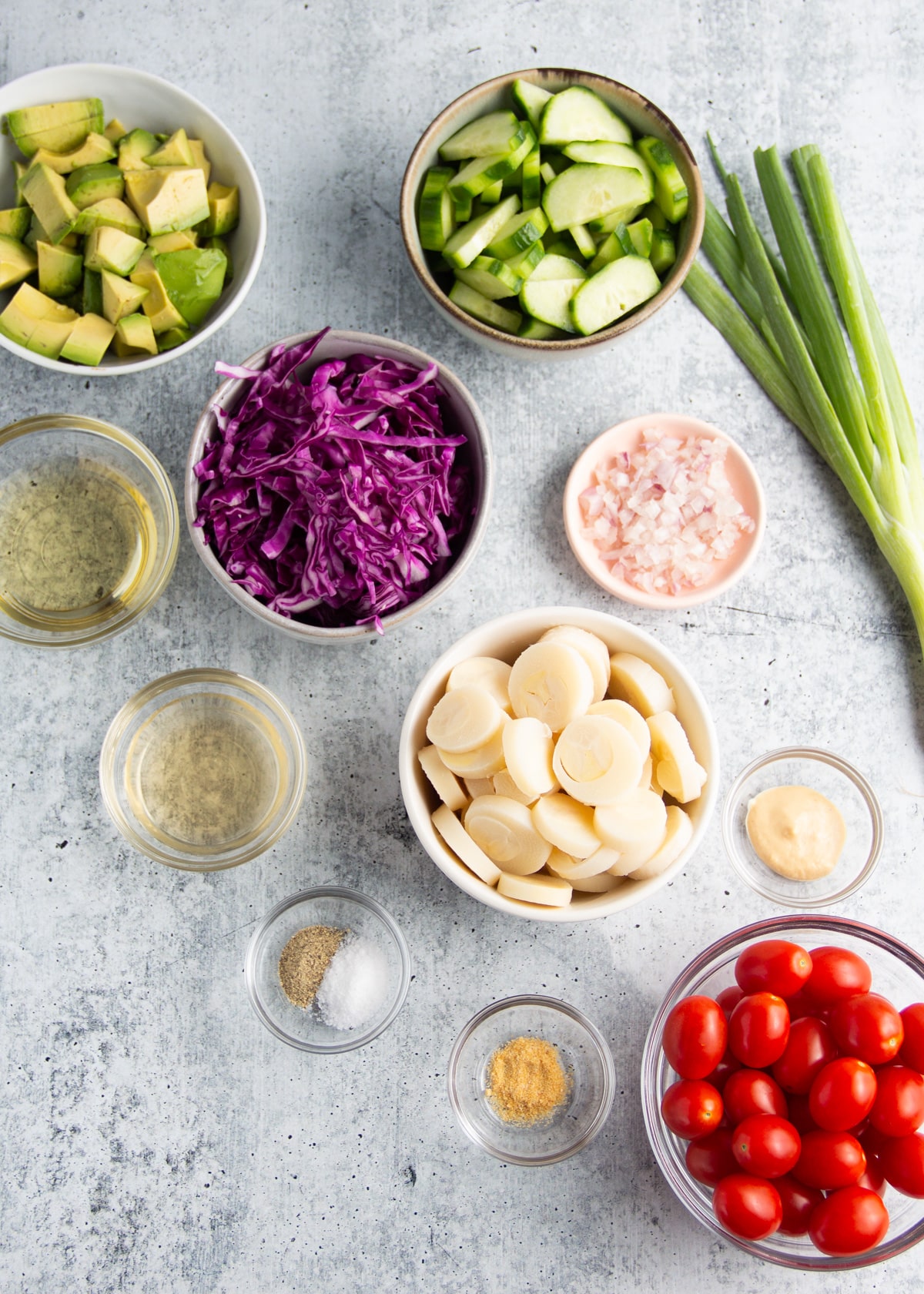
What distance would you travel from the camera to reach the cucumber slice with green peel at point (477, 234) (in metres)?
1.68

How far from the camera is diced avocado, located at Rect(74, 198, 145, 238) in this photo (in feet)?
5.41

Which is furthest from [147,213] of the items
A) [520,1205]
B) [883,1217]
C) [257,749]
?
[883,1217]

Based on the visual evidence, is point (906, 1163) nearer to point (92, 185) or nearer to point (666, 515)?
point (666, 515)

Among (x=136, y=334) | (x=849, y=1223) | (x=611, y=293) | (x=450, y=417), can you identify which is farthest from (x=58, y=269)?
(x=849, y=1223)

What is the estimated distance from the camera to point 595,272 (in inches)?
68.1

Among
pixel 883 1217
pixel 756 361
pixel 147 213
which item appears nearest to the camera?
pixel 883 1217

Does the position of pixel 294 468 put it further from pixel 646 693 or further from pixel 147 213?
pixel 646 693

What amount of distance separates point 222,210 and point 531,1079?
1.70m

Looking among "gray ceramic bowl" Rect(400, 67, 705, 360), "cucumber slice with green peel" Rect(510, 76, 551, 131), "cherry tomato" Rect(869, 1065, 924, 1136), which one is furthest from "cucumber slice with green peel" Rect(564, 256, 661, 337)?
"cherry tomato" Rect(869, 1065, 924, 1136)

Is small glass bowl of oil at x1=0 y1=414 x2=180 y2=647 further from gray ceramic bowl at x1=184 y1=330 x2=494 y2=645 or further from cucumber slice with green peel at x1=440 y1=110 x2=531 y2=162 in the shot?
cucumber slice with green peel at x1=440 y1=110 x2=531 y2=162

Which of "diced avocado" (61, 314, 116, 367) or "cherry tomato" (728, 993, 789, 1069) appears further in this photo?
"diced avocado" (61, 314, 116, 367)

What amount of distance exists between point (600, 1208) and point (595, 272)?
1.74m

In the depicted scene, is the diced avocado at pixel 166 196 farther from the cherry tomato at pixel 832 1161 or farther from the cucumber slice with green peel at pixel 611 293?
the cherry tomato at pixel 832 1161

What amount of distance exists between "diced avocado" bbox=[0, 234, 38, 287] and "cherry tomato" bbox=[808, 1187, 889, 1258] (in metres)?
2.06
